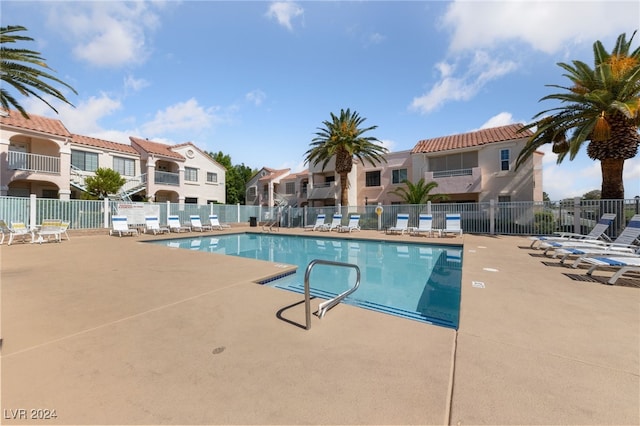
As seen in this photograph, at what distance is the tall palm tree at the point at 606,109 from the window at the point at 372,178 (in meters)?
14.2

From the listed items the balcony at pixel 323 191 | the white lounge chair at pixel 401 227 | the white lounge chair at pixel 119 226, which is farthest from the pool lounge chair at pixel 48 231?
the balcony at pixel 323 191

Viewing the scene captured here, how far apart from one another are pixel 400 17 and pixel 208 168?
79.8 feet

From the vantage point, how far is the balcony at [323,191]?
89.4 feet

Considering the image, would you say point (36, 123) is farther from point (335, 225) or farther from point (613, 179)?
point (613, 179)

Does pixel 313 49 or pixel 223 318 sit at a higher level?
pixel 313 49

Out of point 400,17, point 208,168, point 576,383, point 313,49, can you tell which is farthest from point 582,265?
point 208,168

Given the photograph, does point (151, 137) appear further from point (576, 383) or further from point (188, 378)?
point (576, 383)

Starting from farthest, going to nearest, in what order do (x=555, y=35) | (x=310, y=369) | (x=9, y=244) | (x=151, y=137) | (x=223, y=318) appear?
(x=151, y=137), (x=9, y=244), (x=555, y=35), (x=223, y=318), (x=310, y=369)

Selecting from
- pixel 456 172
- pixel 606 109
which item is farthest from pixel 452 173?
pixel 606 109

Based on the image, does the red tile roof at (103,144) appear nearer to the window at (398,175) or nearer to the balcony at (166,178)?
the balcony at (166,178)

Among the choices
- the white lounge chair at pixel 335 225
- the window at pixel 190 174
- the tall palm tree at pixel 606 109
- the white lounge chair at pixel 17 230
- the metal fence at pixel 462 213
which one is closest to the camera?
the white lounge chair at pixel 17 230

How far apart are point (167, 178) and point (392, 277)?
24.6 metres

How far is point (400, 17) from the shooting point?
11.9 m

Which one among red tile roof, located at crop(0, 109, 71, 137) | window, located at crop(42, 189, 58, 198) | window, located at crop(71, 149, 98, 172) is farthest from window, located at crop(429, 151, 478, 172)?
window, located at crop(42, 189, 58, 198)
